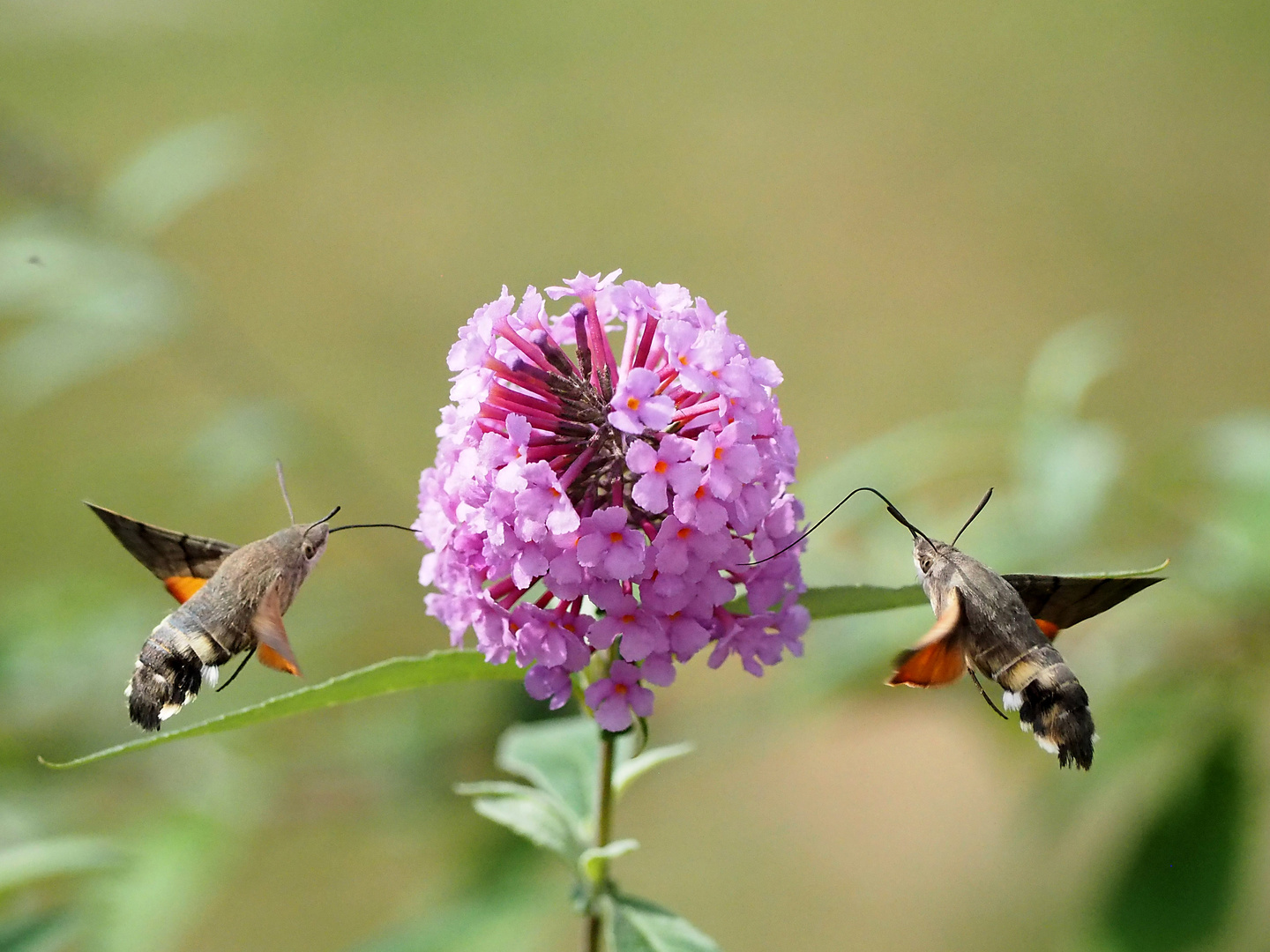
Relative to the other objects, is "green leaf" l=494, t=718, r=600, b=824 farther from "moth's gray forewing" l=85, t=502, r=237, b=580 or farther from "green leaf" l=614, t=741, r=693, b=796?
"moth's gray forewing" l=85, t=502, r=237, b=580

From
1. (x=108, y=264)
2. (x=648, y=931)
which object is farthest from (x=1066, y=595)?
(x=108, y=264)

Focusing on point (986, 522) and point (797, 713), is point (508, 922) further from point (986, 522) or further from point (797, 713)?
point (986, 522)

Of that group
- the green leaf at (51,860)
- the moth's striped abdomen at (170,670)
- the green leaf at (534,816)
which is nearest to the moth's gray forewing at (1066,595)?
the green leaf at (534,816)

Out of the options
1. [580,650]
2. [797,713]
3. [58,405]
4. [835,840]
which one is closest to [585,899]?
[580,650]

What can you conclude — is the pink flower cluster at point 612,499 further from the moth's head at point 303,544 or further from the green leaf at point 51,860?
the green leaf at point 51,860

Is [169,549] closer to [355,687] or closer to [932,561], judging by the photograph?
[355,687]

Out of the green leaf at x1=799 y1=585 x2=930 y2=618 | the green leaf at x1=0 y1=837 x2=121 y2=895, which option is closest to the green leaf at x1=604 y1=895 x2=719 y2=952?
the green leaf at x1=799 y1=585 x2=930 y2=618

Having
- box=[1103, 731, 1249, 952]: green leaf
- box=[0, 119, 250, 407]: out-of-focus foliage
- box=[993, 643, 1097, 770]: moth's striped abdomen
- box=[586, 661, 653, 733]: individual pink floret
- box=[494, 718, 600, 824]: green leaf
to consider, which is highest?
box=[0, 119, 250, 407]: out-of-focus foliage
